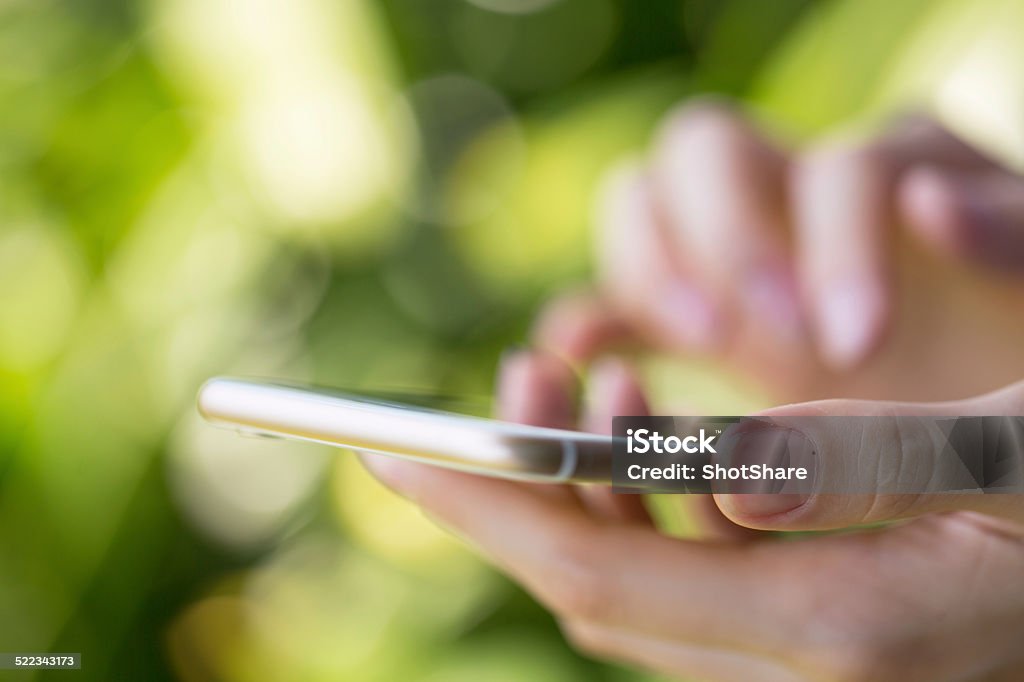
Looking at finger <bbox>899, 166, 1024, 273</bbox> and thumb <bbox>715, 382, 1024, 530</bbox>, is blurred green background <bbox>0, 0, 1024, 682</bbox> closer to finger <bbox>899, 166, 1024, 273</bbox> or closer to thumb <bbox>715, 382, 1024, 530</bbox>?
finger <bbox>899, 166, 1024, 273</bbox>

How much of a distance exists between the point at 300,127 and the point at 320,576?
1.24 feet

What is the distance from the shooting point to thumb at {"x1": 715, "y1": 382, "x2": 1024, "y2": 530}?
134mm

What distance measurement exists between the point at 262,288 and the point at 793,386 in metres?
0.48

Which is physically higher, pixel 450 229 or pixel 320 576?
pixel 450 229

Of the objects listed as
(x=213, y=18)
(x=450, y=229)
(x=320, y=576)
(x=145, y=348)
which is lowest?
(x=320, y=576)

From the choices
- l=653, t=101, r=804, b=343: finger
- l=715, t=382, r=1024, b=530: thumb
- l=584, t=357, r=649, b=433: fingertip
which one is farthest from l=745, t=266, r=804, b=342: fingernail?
l=715, t=382, r=1024, b=530: thumb

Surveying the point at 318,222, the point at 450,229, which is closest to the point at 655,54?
the point at 450,229

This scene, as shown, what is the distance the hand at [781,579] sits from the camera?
170 millimetres

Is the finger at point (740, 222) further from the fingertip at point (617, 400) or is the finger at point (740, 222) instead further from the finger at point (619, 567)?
the finger at point (619, 567)

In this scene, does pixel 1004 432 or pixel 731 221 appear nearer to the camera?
pixel 1004 432

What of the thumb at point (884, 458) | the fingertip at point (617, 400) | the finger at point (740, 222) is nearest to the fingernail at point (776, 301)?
the finger at point (740, 222)

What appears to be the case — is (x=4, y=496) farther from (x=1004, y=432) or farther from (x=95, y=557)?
(x=1004, y=432)

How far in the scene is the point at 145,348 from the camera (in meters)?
0.65

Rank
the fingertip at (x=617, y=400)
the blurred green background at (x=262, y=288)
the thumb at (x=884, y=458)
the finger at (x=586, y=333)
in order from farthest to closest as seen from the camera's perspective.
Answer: the blurred green background at (x=262, y=288) < the finger at (x=586, y=333) < the fingertip at (x=617, y=400) < the thumb at (x=884, y=458)
